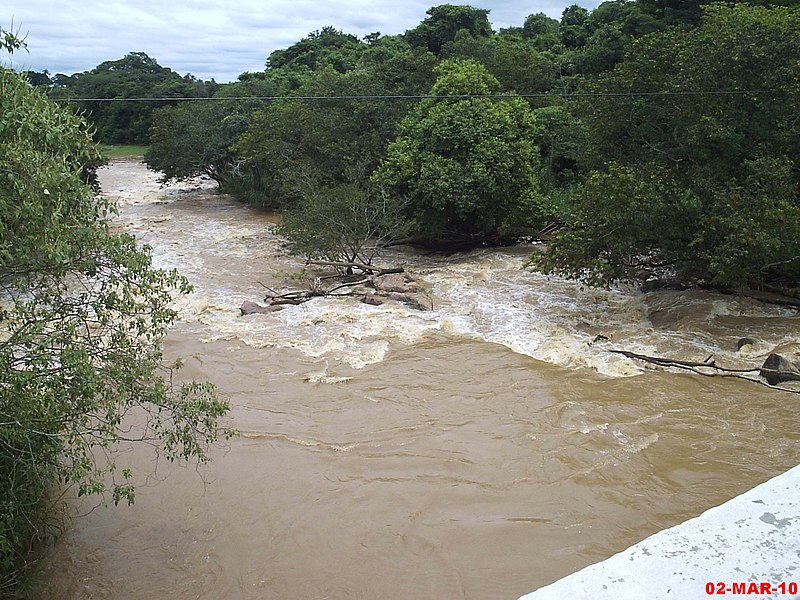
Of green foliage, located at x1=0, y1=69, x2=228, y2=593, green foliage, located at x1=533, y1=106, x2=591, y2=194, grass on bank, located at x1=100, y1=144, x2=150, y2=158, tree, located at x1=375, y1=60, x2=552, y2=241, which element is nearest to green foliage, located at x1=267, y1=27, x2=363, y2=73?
grass on bank, located at x1=100, y1=144, x2=150, y2=158

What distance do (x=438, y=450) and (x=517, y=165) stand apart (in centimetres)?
1005

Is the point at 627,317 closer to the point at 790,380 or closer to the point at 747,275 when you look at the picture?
the point at 747,275

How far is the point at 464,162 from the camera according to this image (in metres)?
16.0

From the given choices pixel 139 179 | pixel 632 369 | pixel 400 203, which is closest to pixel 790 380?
pixel 632 369

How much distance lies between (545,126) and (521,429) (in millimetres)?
13356

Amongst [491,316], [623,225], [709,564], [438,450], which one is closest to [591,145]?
[623,225]

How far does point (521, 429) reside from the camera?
332 inches

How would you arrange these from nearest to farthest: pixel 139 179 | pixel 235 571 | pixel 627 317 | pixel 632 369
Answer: pixel 235 571 < pixel 632 369 < pixel 627 317 < pixel 139 179

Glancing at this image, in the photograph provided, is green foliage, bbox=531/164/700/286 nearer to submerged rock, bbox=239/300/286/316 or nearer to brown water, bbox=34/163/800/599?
brown water, bbox=34/163/800/599

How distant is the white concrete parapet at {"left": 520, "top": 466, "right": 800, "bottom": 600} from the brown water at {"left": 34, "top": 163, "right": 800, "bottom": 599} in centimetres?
374

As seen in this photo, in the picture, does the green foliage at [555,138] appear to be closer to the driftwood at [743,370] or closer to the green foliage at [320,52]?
the driftwood at [743,370]

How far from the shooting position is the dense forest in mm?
11383

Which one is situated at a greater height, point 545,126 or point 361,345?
point 545,126

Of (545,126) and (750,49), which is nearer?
(750,49)
